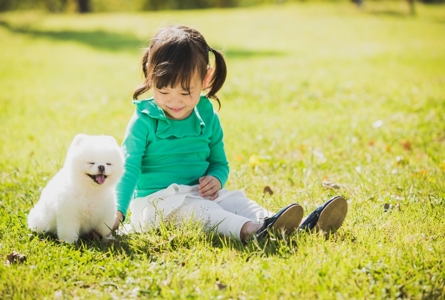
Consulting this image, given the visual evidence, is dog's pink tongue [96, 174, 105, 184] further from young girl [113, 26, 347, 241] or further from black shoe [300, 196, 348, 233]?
black shoe [300, 196, 348, 233]

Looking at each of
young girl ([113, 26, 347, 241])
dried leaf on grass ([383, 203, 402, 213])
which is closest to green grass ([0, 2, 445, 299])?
dried leaf on grass ([383, 203, 402, 213])

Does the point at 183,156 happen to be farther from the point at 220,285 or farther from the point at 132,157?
the point at 220,285

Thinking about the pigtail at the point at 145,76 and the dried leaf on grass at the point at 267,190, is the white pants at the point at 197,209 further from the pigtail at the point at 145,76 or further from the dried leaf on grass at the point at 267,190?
the pigtail at the point at 145,76

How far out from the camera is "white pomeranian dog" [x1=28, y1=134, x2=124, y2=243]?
2812mm

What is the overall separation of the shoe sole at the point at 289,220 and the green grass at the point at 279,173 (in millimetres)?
73

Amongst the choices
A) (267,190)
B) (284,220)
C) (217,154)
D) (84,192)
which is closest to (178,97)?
(217,154)

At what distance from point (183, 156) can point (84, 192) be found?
83 centimetres

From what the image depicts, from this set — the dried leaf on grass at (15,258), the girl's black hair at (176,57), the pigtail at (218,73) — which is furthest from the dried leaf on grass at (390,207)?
the dried leaf on grass at (15,258)

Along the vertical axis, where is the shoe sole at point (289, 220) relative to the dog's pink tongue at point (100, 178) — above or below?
below

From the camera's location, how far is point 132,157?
329 centimetres

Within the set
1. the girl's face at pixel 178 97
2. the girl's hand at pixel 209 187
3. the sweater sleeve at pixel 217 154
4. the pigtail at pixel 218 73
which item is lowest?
the girl's hand at pixel 209 187

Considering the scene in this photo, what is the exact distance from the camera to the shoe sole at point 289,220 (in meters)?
2.86

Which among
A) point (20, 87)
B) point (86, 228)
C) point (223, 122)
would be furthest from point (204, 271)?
point (20, 87)

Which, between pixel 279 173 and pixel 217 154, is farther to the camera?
pixel 279 173
